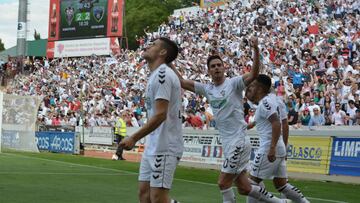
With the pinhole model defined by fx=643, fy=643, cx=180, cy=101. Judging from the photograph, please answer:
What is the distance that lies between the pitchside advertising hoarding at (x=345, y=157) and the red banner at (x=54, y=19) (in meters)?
38.1

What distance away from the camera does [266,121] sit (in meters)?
9.41

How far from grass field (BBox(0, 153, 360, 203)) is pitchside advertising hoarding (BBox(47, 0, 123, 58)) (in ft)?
96.4

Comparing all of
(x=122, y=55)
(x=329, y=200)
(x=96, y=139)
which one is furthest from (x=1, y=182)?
(x=122, y=55)

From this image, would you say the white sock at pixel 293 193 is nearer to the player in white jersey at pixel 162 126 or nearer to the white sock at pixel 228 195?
the white sock at pixel 228 195

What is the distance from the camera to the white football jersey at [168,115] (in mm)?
6449

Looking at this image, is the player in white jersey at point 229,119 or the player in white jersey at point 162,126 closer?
the player in white jersey at point 162,126

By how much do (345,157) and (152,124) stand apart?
11509mm

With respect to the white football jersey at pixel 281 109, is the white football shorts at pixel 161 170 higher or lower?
lower

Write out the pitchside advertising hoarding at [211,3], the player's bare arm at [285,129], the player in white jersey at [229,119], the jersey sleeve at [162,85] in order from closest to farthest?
the jersey sleeve at [162,85] < the player in white jersey at [229,119] < the player's bare arm at [285,129] < the pitchside advertising hoarding at [211,3]

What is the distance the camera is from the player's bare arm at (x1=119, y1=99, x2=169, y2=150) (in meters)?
6.05

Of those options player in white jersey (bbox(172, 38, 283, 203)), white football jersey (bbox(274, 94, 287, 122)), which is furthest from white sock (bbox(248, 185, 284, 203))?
white football jersey (bbox(274, 94, 287, 122))

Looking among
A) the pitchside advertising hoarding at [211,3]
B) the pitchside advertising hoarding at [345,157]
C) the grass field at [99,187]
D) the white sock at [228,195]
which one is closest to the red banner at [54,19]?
the pitchside advertising hoarding at [211,3]

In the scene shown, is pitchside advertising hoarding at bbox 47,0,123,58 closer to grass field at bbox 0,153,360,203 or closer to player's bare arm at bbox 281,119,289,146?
grass field at bbox 0,153,360,203

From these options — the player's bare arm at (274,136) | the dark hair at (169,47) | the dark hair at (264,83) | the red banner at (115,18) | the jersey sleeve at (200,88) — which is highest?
the red banner at (115,18)
